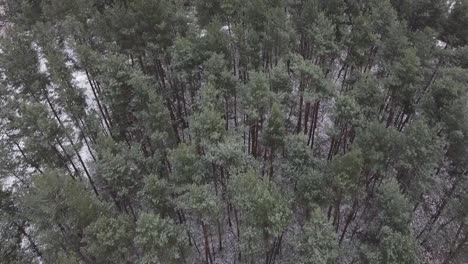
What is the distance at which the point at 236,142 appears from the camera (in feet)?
67.0

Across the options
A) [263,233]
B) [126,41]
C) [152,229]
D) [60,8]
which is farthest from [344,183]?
[60,8]

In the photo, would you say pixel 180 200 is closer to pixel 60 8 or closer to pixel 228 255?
pixel 228 255

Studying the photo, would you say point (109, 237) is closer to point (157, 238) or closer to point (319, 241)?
point (157, 238)

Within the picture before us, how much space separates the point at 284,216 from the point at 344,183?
3.65 m

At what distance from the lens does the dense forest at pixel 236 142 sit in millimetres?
19203

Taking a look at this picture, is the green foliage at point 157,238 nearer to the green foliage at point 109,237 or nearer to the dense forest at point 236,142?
the dense forest at point 236,142

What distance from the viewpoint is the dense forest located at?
Result: 1920cm

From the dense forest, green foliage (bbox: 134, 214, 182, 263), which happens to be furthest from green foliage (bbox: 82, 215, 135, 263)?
green foliage (bbox: 134, 214, 182, 263)

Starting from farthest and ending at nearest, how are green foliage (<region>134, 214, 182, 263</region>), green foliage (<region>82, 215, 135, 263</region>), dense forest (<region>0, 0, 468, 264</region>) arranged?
dense forest (<region>0, 0, 468, 264</region>) → green foliage (<region>82, 215, 135, 263</region>) → green foliage (<region>134, 214, 182, 263</region>)

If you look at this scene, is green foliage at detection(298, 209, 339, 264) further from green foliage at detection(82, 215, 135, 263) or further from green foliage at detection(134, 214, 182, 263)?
green foliage at detection(82, 215, 135, 263)

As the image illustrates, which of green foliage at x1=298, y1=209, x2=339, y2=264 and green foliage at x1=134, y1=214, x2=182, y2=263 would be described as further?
green foliage at x1=298, y1=209, x2=339, y2=264

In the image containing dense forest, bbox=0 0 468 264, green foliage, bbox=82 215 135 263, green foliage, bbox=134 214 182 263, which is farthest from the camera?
dense forest, bbox=0 0 468 264

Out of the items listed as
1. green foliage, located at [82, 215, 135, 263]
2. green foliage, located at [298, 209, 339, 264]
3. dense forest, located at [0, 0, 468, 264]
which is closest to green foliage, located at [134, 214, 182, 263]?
dense forest, located at [0, 0, 468, 264]

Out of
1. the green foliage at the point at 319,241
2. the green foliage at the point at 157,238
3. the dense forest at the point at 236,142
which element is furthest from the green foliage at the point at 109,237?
the green foliage at the point at 319,241
